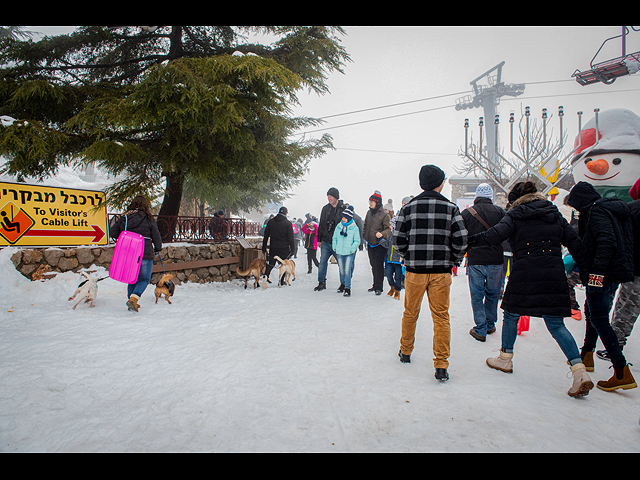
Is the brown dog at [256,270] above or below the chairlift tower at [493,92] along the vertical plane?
below

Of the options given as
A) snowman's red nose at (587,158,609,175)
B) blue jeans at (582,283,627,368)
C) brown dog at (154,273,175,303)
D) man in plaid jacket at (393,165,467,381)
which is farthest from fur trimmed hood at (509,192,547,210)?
brown dog at (154,273,175,303)

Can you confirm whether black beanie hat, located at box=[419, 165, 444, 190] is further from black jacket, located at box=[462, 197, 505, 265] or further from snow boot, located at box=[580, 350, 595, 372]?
snow boot, located at box=[580, 350, 595, 372]

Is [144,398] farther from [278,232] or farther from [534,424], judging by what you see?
[278,232]

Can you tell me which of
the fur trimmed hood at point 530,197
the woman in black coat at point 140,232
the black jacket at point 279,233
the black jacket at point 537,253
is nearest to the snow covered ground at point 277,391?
the woman in black coat at point 140,232

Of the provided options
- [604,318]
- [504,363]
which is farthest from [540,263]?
[504,363]

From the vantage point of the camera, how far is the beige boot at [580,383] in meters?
2.46

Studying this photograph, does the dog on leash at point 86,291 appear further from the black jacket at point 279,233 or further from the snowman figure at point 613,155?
the snowman figure at point 613,155

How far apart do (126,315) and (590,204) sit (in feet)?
19.6

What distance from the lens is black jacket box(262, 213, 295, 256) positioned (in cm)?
773

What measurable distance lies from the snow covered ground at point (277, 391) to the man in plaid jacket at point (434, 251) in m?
0.50

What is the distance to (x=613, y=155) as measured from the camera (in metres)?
5.35

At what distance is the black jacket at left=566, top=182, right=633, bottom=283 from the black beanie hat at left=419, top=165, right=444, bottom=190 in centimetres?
126

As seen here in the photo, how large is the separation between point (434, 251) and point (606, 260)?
1.42 m

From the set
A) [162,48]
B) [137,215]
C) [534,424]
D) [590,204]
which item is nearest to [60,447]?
[534,424]
